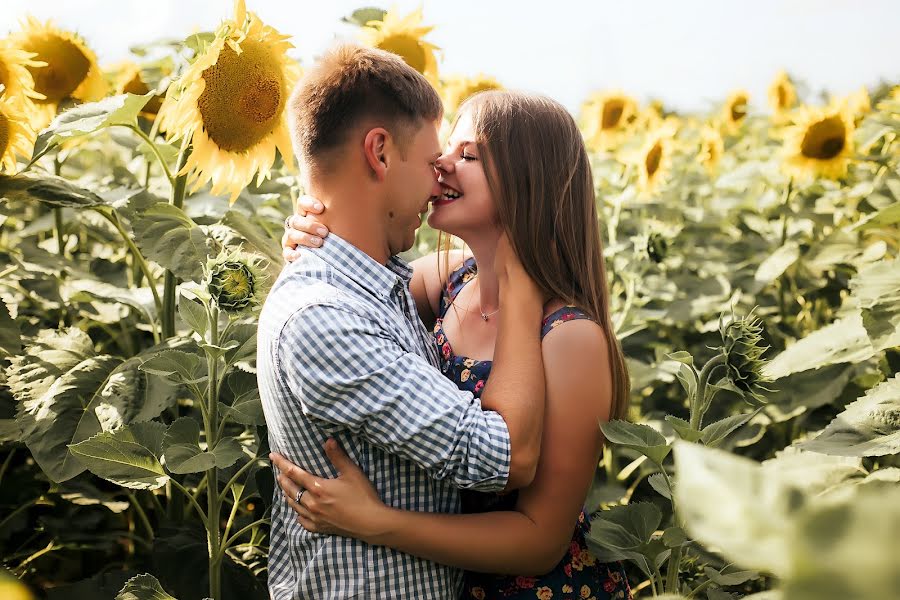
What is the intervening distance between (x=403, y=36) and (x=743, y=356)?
5.35 feet

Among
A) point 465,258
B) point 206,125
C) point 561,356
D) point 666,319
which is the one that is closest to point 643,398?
point 666,319

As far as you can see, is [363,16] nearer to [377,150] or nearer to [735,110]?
[377,150]

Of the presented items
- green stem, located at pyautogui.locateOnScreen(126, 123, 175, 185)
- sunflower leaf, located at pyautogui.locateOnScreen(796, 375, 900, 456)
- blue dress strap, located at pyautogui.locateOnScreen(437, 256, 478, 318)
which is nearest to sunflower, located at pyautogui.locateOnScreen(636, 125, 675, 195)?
blue dress strap, located at pyautogui.locateOnScreen(437, 256, 478, 318)

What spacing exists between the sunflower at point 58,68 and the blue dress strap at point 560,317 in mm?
1614

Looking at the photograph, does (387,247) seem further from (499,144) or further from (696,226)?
(696,226)

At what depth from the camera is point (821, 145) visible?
375 centimetres

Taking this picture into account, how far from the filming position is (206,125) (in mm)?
2064

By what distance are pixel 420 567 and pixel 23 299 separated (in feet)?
5.37

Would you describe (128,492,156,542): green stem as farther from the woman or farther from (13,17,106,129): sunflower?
(13,17,106,129): sunflower

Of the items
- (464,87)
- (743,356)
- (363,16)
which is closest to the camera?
(743,356)

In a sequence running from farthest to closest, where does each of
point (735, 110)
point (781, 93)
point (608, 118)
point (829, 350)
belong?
point (781, 93) < point (735, 110) < point (608, 118) < point (829, 350)

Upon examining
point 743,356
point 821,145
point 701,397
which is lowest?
point 821,145

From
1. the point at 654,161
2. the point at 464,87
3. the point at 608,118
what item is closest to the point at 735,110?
the point at 608,118

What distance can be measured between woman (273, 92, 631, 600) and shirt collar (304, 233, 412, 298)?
32 millimetres
